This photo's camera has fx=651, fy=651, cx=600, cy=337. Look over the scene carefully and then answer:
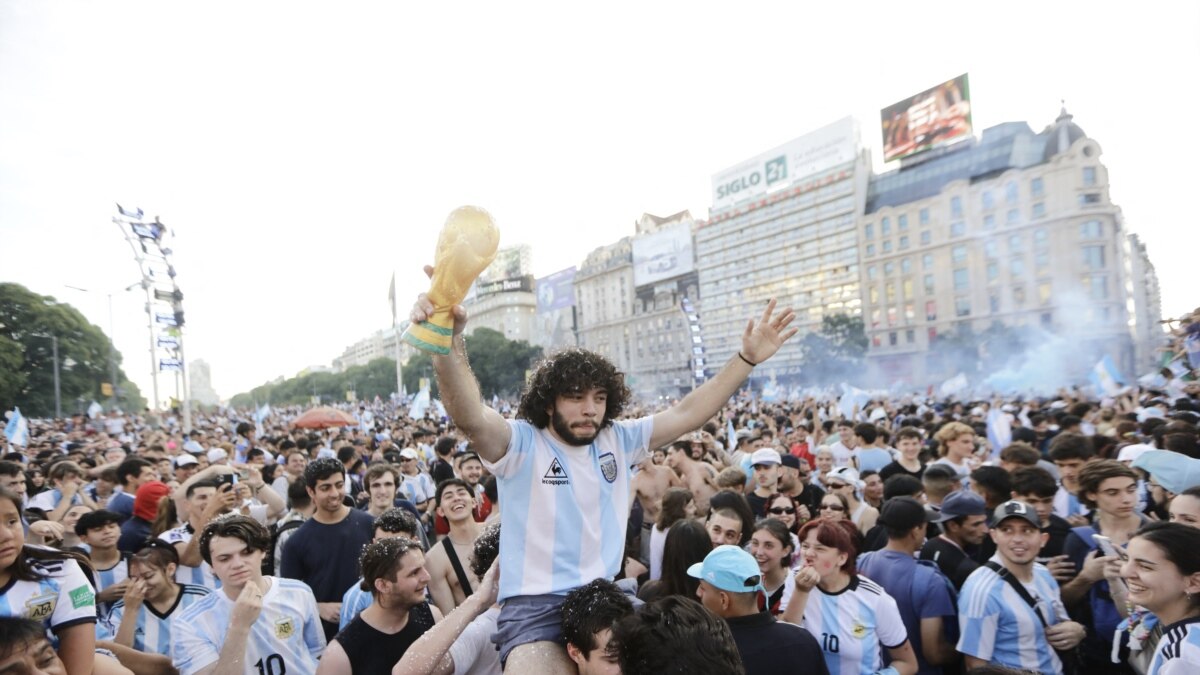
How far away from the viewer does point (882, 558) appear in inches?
173

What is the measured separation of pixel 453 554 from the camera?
4.87 metres

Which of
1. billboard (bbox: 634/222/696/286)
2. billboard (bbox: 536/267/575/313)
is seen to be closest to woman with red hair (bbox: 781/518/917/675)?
billboard (bbox: 634/222/696/286)

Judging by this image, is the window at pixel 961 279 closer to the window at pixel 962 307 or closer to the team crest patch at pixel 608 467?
the window at pixel 962 307

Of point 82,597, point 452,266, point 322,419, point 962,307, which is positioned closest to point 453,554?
point 82,597

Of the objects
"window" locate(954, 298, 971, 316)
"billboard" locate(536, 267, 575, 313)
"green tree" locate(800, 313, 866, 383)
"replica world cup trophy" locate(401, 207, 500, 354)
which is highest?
"billboard" locate(536, 267, 575, 313)

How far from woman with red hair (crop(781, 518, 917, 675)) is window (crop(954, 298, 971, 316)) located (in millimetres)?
75230

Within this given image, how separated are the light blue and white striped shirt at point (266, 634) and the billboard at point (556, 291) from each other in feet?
342

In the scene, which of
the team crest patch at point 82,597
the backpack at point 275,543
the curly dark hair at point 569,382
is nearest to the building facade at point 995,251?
the backpack at point 275,543

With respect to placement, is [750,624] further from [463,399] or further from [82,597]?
[82,597]

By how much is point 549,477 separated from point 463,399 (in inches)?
18.5

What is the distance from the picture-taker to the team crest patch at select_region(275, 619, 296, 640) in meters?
3.66

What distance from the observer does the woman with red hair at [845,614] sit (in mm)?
3582

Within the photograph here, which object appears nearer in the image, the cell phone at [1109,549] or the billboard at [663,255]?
the cell phone at [1109,549]

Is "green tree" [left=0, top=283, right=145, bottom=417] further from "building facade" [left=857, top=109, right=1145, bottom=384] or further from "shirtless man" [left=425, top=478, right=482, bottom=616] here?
"building facade" [left=857, top=109, right=1145, bottom=384]
